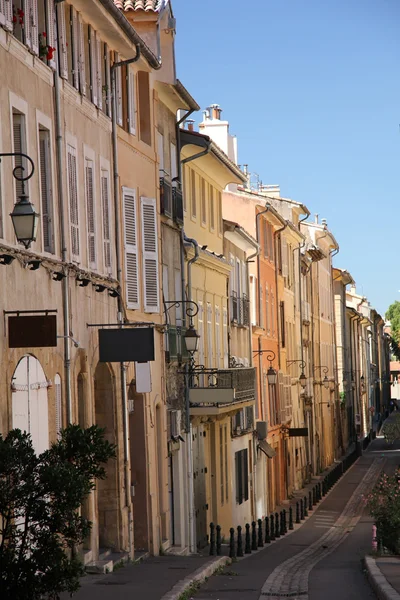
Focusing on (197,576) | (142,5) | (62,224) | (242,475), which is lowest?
(197,576)

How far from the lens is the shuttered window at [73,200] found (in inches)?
723

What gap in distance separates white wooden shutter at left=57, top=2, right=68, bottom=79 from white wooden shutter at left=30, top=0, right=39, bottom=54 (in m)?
1.33

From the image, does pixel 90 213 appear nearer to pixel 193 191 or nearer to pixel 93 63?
pixel 93 63

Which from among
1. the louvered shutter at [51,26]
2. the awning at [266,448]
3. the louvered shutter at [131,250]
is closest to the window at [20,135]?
the louvered shutter at [51,26]

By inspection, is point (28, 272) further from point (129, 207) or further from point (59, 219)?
point (129, 207)

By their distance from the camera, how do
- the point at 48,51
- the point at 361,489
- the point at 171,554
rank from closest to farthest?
1. the point at 48,51
2. the point at 171,554
3. the point at 361,489

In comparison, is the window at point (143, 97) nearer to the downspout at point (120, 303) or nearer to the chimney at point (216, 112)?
the downspout at point (120, 303)

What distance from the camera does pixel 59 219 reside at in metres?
17.5

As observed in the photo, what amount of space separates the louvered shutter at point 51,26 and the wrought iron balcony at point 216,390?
38.6 feet

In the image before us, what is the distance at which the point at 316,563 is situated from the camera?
25.5 meters

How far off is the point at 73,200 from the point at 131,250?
4.45 m

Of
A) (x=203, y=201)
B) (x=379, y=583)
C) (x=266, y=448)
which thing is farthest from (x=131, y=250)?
(x=266, y=448)

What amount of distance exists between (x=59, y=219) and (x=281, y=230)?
1308 inches

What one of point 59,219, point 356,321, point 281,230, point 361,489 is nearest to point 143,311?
point 59,219
